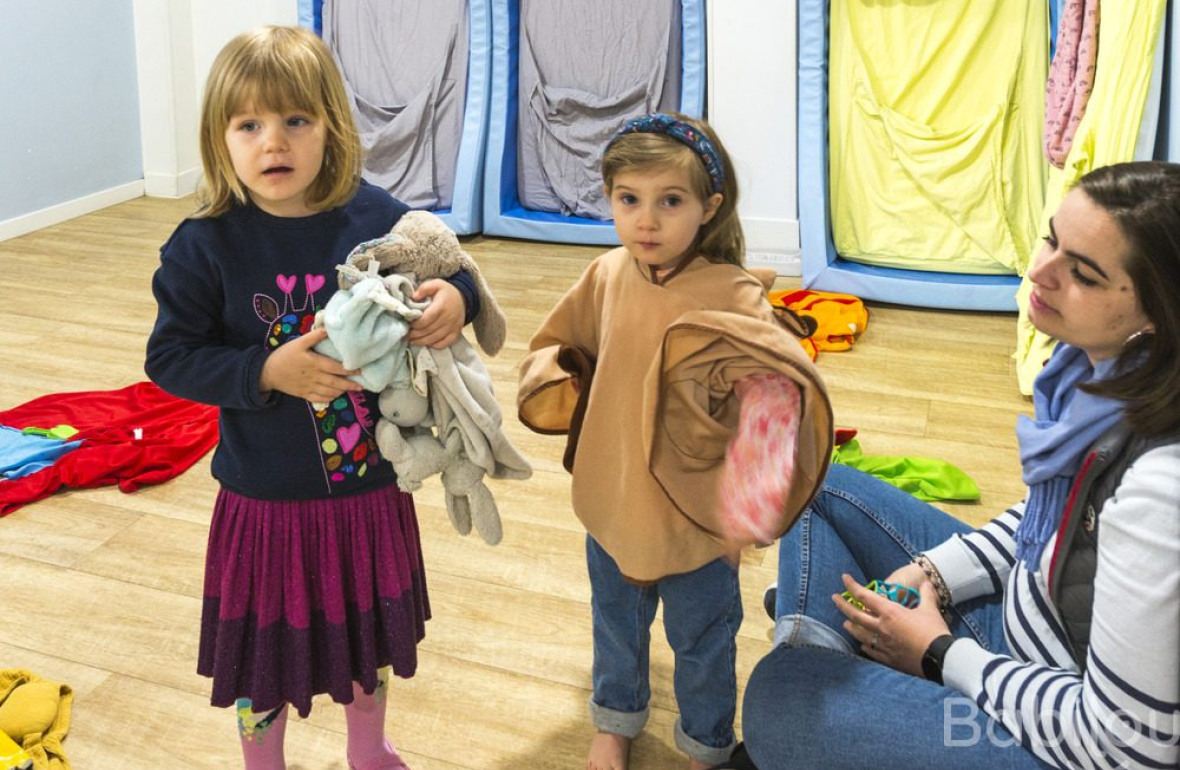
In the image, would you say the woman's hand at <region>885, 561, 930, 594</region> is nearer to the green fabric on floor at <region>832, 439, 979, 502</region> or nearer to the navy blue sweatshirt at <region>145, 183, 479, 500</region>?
the navy blue sweatshirt at <region>145, 183, 479, 500</region>

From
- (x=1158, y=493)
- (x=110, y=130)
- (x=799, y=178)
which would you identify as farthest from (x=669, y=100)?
(x=1158, y=493)

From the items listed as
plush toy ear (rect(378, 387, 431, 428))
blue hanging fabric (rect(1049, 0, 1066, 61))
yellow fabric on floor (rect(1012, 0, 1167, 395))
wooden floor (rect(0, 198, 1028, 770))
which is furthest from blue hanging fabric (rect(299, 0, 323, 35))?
plush toy ear (rect(378, 387, 431, 428))

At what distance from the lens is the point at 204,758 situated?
176 cm

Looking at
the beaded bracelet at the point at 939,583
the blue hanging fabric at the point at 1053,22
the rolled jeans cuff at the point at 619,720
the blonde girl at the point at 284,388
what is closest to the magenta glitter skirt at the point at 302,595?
the blonde girl at the point at 284,388

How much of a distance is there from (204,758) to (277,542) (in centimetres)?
52

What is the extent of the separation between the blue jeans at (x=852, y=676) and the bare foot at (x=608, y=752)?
0.31 meters

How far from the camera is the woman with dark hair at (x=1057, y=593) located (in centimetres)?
110

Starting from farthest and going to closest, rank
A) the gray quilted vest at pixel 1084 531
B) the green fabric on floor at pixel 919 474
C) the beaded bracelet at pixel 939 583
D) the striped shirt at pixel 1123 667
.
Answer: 1. the green fabric on floor at pixel 919 474
2. the beaded bracelet at pixel 939 583
3. the gray quilted vest at pixel 1084 531
4. the striped shirt at pixel 1123 667

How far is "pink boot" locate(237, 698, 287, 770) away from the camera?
5.05 ft

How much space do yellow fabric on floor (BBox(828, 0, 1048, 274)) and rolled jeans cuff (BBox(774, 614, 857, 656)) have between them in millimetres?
2492

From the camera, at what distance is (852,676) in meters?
1.39

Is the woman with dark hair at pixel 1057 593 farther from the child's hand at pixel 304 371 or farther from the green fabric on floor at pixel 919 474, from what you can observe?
the green fabric on floor at pixel 919 474

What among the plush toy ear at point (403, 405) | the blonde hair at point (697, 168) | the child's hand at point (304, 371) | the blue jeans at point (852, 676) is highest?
the blonde hair at point (697, 168)

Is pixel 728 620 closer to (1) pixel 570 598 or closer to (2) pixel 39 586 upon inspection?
(1) pixel 570 598
